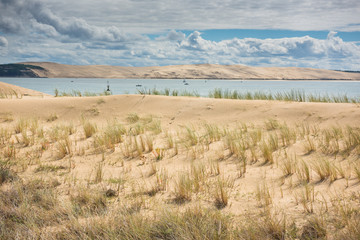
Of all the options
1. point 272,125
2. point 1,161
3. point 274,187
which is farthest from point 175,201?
point 272,125

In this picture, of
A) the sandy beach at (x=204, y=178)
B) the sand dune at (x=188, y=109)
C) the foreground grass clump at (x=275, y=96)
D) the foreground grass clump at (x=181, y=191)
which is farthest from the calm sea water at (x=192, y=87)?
the foreground grass clump at (x=181, y=191)

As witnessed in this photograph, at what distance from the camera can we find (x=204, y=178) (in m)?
4.48

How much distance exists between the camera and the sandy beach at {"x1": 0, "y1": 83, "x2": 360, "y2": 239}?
9.99 ft

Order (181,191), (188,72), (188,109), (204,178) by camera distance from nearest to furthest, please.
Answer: (181,191) → (204,178) → (188,109) → (188,72)

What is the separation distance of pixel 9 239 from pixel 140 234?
4.10ft

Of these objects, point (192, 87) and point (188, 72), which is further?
point (188, 72)

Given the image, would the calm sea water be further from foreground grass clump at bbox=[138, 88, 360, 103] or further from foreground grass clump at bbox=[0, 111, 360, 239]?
foreground grass clump at bbox=[0, 111, 360, 239]

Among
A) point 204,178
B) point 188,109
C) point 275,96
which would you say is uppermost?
point 275,96

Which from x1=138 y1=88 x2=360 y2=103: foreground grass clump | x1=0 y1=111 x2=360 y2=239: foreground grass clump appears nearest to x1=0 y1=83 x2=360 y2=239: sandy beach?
x1=0 y1=111 x2=360 y2=239: foreground grass clump

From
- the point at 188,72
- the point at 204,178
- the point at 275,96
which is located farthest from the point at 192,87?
the point at 188,72

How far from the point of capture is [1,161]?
521 cm

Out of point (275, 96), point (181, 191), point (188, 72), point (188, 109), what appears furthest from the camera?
point (188, 72)

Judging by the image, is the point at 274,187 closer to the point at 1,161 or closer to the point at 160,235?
the point at 160,235

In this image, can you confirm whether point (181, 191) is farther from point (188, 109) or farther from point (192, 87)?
point (192, 87)
